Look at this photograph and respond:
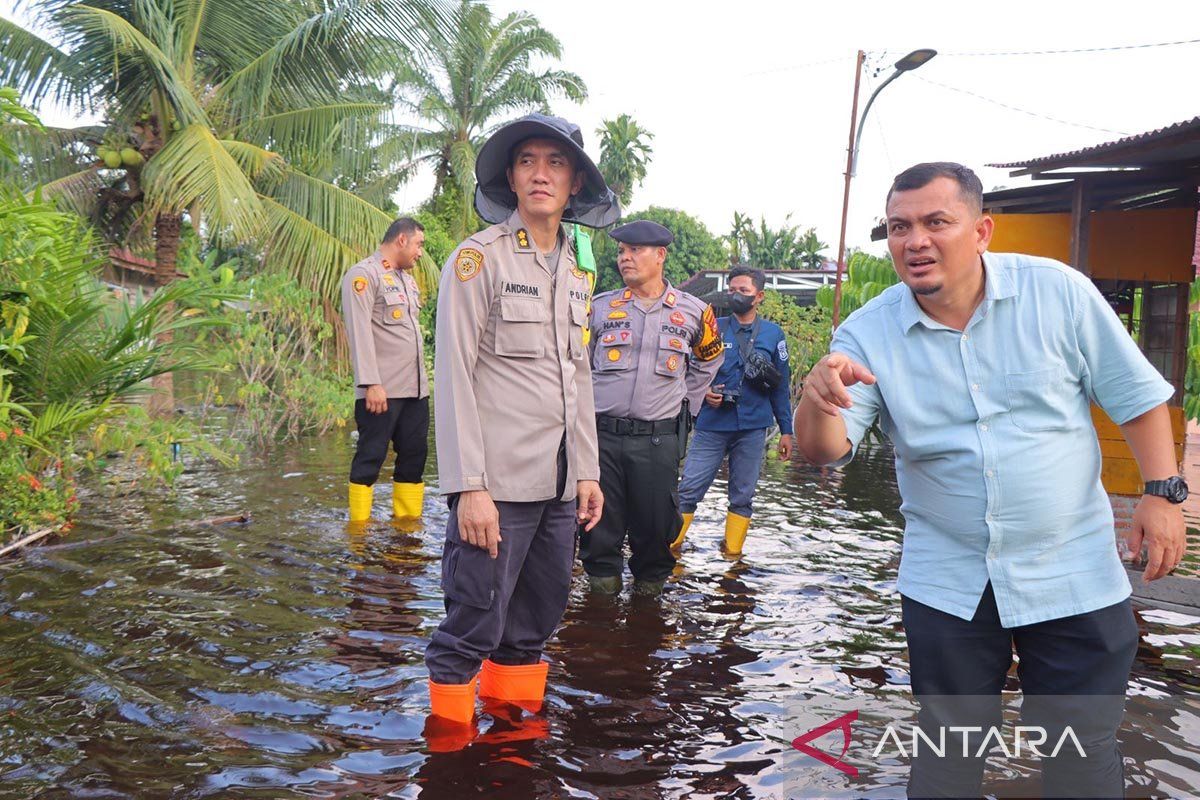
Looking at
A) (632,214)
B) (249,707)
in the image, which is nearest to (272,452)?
(249,707)

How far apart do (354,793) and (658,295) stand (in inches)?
142

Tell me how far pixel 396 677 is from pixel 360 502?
325cm

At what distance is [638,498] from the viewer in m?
5.63

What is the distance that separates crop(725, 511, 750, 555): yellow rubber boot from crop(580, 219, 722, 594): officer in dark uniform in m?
1.29

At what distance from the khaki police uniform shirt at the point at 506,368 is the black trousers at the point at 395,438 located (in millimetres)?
3658

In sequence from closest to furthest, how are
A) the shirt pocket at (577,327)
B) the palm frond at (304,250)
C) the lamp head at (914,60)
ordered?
the shirt pocket at (577,327) → the palm frond at (304,250) → the lamp head at (914,60)

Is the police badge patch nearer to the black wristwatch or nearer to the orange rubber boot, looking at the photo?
the orange rubber boot

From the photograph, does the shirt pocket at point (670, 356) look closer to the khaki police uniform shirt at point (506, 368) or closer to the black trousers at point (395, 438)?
the khaki police uniform shirt at point (506, 368)

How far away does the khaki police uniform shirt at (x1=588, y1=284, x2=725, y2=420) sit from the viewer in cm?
571

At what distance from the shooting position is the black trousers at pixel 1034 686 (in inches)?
99.7

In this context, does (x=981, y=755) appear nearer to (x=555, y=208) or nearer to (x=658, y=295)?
(x=555, y=208)

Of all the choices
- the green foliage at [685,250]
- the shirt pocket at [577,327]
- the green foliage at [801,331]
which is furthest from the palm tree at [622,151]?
the shirt pocket at [577,327]

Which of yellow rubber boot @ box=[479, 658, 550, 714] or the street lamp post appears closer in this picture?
yellow rubber boot @ box=[479, 658, 550, 714]

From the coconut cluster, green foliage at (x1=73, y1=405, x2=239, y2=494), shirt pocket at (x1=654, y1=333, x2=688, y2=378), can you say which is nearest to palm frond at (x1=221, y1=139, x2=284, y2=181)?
the coconut cluster
